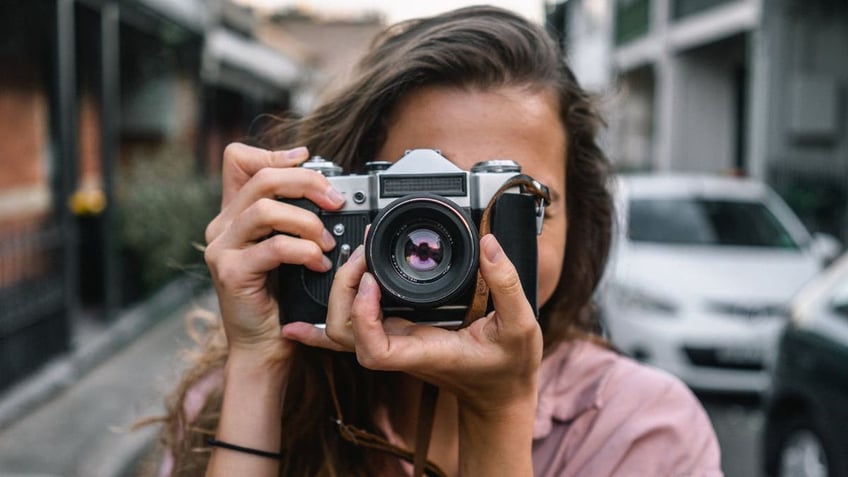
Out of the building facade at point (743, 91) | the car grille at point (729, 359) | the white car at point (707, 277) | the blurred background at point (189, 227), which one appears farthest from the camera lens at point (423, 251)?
the building facade at point (743, 91)

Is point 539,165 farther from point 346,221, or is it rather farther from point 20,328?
point 20,328

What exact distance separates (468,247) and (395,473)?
455 mm

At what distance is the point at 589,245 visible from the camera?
1.89 metres

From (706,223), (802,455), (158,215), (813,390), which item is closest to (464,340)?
(813,390)

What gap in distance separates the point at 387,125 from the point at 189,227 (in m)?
7.86

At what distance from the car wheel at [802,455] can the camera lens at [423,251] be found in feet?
9.60

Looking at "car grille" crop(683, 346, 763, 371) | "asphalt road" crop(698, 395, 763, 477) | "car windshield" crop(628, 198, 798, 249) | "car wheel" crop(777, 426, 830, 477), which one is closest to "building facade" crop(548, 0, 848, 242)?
"car windshield" crop(628, 198, 798, 249)

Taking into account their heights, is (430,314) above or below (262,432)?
above

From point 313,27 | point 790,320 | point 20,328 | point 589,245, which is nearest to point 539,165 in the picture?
point 589,245

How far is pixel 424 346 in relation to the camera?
1217mm

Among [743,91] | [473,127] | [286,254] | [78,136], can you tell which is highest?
[743,91]

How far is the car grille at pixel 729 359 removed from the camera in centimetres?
582

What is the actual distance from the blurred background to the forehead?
39 centimetres

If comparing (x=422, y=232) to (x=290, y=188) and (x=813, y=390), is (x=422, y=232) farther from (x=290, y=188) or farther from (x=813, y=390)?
(x=813, y=390)
